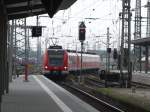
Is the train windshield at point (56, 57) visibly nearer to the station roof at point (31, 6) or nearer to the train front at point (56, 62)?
the train front at point (56, 62)

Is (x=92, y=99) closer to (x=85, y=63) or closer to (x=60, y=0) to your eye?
(x=60, y=0)

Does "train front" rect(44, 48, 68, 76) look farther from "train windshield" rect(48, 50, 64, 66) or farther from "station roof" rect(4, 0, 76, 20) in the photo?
"station roof" rect(4, 0, 76, 20)

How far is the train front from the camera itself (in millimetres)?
47844

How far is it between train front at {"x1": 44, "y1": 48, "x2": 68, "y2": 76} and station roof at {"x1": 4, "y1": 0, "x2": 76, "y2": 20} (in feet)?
71.1

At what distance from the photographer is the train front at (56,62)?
157 feet

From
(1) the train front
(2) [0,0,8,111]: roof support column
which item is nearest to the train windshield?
(1) the train front

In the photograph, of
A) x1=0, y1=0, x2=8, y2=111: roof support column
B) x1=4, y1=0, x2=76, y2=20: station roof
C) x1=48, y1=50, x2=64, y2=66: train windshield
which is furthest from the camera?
x1=48, y1=50, x2=64, y2=66: train windshield

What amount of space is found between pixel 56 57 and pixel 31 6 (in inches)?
1001

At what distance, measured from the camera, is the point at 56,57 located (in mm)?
48219

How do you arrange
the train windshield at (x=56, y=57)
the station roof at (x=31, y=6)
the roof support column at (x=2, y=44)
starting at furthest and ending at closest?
the train windshield at (x=56, y=57), the station roof at (x=31, y=6), the roof support column at (x=2, y=44)

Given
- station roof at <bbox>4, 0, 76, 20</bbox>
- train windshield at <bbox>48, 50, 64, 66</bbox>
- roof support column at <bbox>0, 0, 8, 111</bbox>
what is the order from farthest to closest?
train windshield at <bbox>48, 50, 64, 66</bbox>, station roof at <bbox>4, 0, 76, 20</bbox>, roof support column at <bbox>0, 0, 8, 111</bbox>

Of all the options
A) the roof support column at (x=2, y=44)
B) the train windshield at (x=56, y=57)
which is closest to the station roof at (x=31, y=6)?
the roof support column at (x=2, y=44)

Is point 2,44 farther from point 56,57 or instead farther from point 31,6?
point 56,57

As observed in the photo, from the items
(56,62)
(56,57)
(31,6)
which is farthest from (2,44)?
(56,62)
